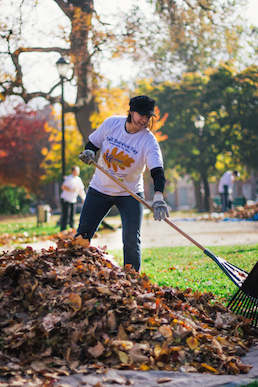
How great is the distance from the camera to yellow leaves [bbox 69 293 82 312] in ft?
9.41

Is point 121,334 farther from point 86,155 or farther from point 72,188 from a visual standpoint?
point 72,188

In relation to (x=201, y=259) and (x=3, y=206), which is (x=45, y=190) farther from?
(x=201, y=259)

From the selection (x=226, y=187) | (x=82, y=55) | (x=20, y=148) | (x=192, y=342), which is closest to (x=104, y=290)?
(x=192, y=342)

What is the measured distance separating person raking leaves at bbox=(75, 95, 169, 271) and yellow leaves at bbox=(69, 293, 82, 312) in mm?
1170

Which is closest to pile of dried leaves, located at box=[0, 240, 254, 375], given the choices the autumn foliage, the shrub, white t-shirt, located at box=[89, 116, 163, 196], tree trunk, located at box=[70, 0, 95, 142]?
white t-shirt, located at box=[89, 116, 163, 196]

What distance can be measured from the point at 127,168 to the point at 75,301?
170 centimetres

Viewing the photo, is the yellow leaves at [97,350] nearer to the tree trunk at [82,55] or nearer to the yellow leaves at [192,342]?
the yellow leaves at [192,342]

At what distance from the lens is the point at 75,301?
2.90 metres

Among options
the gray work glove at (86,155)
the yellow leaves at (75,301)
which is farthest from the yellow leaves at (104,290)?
the gray work glove at (86,155)

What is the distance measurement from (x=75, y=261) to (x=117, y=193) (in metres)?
0.99

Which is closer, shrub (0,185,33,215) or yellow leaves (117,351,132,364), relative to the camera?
yellow leaves (117,351,132,364)

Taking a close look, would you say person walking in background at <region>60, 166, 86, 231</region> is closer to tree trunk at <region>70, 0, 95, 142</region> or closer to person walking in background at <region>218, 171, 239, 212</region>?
tree trunk at <region>70, 0, 95, 142</region>

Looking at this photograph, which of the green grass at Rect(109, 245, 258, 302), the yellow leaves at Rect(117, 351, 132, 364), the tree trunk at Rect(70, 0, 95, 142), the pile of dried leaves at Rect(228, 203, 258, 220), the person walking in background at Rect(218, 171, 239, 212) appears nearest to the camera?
the yellow leaves at Rect(117, 351, 132, 364)

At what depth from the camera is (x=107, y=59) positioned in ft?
43.5
